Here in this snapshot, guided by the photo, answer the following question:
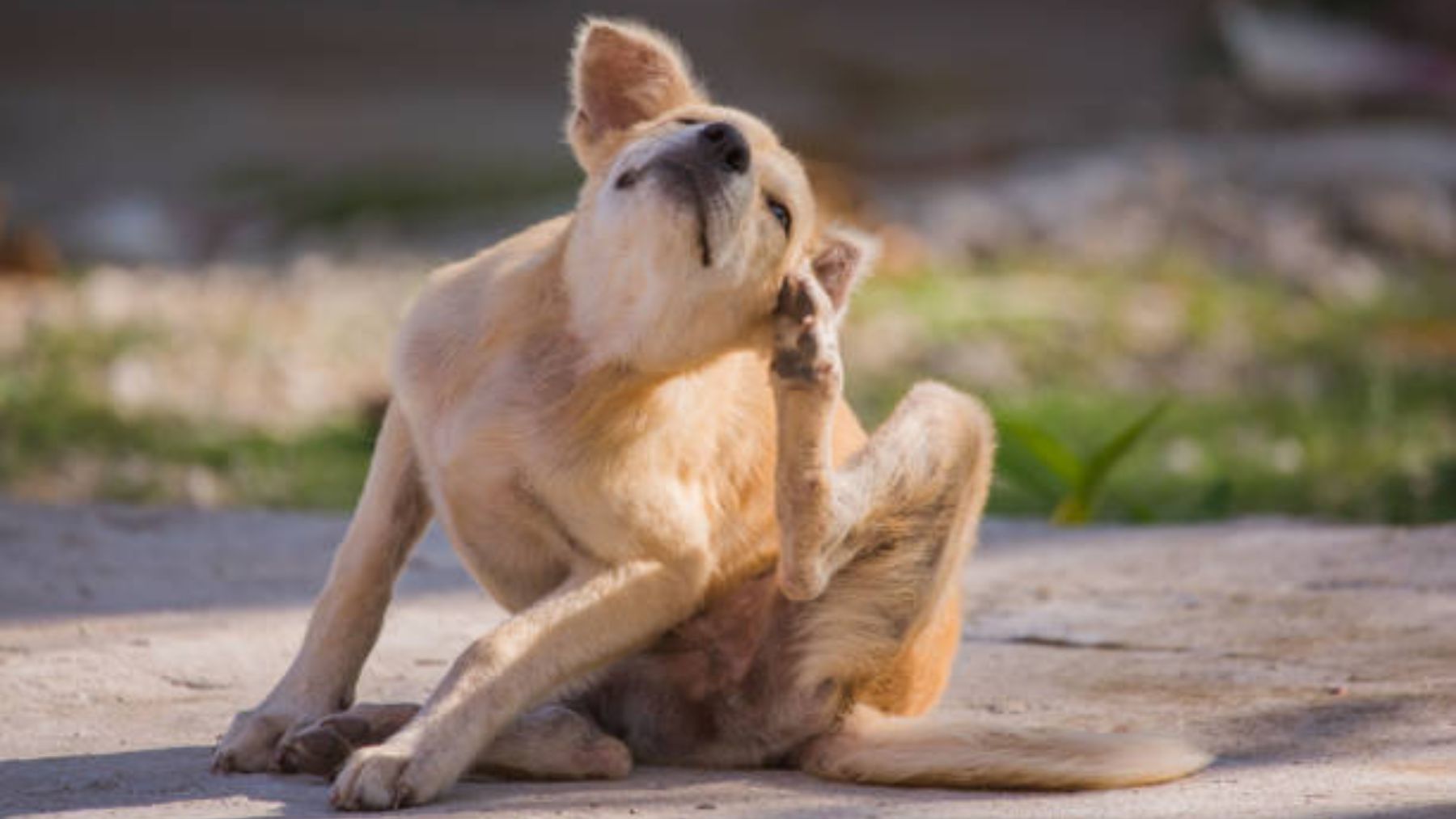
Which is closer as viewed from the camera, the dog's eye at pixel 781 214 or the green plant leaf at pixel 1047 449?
the dog's eye at pixel 781 214

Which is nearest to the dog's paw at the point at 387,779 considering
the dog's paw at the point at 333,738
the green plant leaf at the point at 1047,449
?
the dog's paw at the point at 333,738

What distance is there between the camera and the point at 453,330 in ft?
11.5

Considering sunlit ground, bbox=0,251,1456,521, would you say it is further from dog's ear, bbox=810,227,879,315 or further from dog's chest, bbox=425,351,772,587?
dog's chest, bbox=425,351,772,587

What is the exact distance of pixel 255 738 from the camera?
→ 3330 mm

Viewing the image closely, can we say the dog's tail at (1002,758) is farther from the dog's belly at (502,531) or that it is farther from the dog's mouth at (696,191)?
the dog's mouth at (696,191)

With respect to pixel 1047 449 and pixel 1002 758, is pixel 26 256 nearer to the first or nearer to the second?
pixel 1047 449

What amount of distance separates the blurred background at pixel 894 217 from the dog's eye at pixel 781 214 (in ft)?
7.37

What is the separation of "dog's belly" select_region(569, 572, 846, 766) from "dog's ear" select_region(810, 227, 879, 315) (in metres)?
0.50

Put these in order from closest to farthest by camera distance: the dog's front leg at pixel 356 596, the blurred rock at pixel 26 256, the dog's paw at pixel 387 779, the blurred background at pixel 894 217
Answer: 1. the dog's paw at pixel 387 779
2. the dog's front leg at pixel 356 596
3. the blurred background at pixel 894 217
4. the blurred rock at pixel 26 256

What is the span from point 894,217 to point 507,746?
24.5 ft

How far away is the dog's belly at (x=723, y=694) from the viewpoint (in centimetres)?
354

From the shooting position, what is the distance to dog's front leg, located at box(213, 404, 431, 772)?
344 cm

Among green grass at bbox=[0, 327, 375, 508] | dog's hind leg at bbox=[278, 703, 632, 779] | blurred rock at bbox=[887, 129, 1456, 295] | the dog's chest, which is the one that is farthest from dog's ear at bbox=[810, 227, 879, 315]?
blurred rock at bbox=[887, 129, 1456, 295]

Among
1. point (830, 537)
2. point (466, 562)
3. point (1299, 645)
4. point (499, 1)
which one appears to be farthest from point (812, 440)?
point (499, 1)
